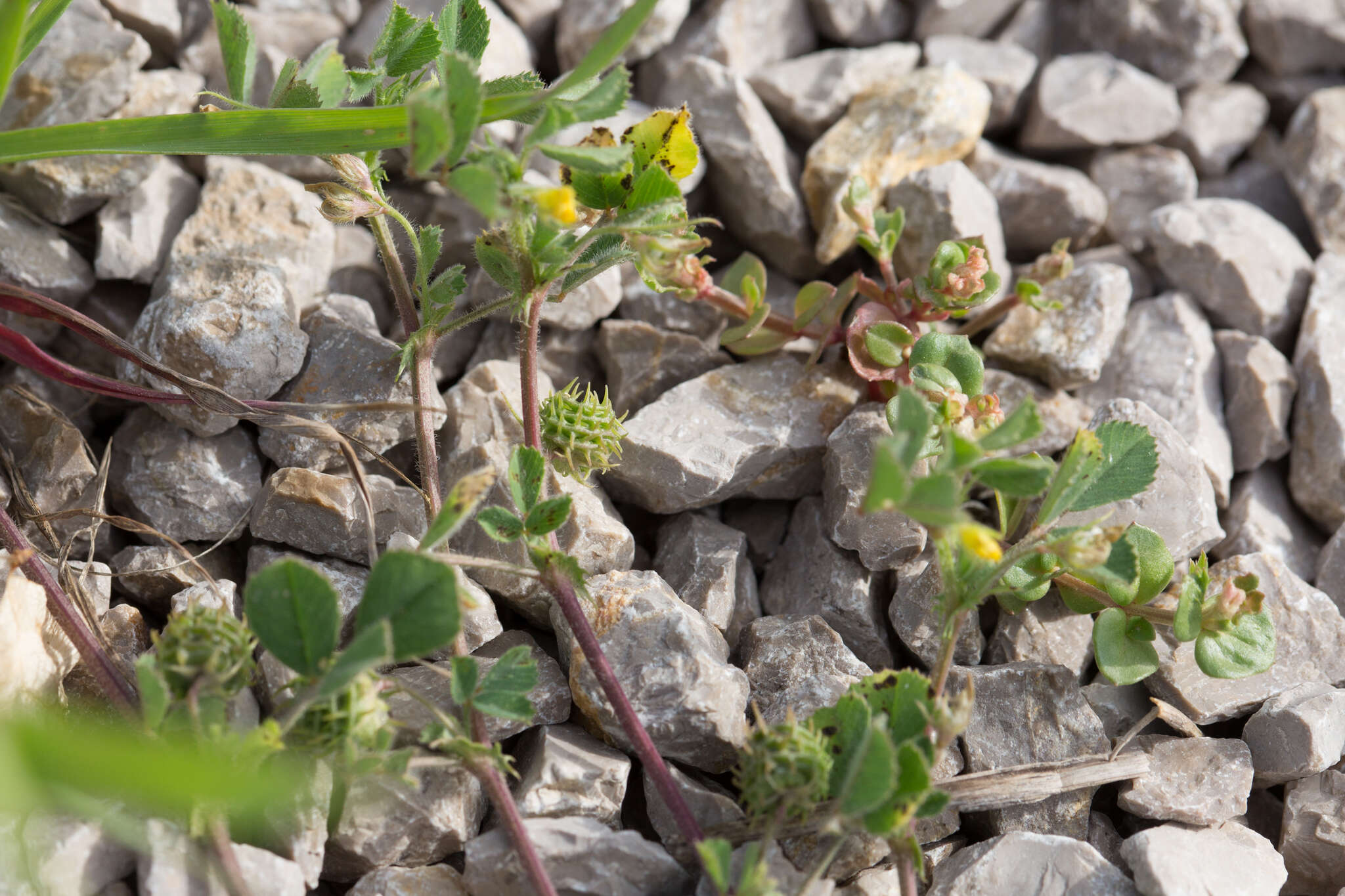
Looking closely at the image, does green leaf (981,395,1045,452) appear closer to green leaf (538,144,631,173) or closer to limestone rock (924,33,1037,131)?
green leaf (538,144,631,173)

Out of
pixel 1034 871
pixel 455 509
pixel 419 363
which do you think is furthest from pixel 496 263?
pixel 1034 871

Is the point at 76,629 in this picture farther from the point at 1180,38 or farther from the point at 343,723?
the point at 1180,38

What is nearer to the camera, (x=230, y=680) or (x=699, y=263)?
(x=230, y=680)

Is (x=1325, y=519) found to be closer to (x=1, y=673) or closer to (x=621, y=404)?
(x=621, y=404)

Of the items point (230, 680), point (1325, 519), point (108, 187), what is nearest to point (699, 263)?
point (230, 680)

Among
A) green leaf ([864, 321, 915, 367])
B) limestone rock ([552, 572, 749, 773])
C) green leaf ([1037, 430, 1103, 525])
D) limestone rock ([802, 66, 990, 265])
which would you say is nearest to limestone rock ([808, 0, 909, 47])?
limestone rock ([802, 66, 990, 265])
